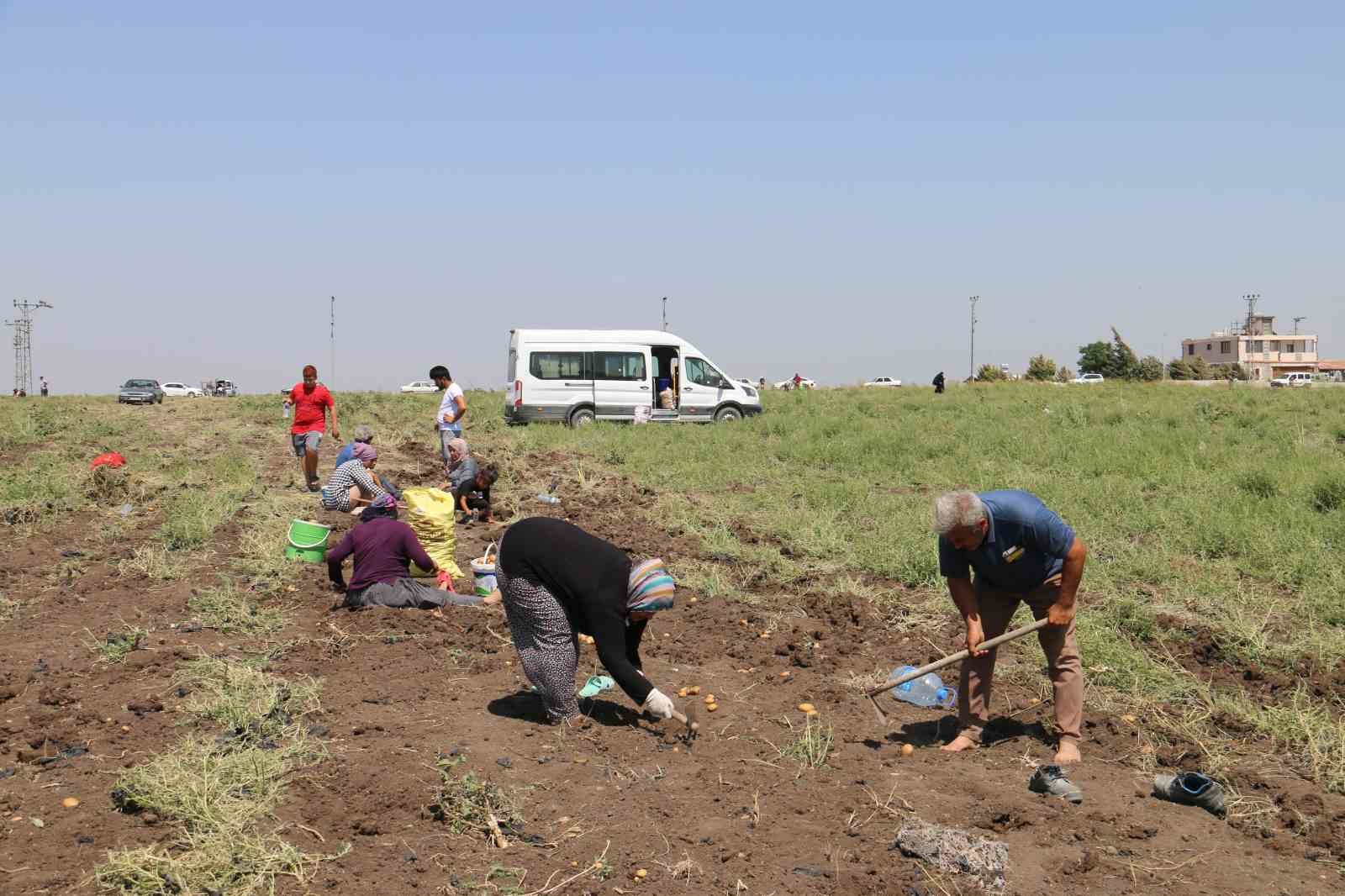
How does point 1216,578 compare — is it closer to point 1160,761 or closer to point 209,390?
point 1160,761

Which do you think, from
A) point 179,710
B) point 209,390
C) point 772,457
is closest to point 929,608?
point 179,710

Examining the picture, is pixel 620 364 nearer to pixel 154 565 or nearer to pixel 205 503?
pixel 205 503

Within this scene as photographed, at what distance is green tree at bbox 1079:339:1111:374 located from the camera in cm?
8693

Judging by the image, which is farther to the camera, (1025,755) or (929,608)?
(929,608)

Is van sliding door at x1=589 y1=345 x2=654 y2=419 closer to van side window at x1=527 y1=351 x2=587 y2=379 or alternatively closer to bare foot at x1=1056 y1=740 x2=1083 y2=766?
van side window at x1=527 y1=351 x2=587 y2=379

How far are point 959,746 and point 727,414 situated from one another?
723 inches

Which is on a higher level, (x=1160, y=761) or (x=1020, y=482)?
(x=1020, y=482)

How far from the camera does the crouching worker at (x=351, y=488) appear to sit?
10148 mm

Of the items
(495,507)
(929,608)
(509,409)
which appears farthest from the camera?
(509,409)

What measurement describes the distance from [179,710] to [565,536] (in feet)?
7.59

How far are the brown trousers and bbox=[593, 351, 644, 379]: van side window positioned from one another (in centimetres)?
1784

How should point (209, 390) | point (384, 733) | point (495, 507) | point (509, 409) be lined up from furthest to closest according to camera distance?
point (209, 390), point (509, 409), point (495, 507), point (384, 733)

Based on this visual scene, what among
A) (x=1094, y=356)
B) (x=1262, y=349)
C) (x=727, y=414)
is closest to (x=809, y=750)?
(x=727, y=414)

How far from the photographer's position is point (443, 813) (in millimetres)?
4848
